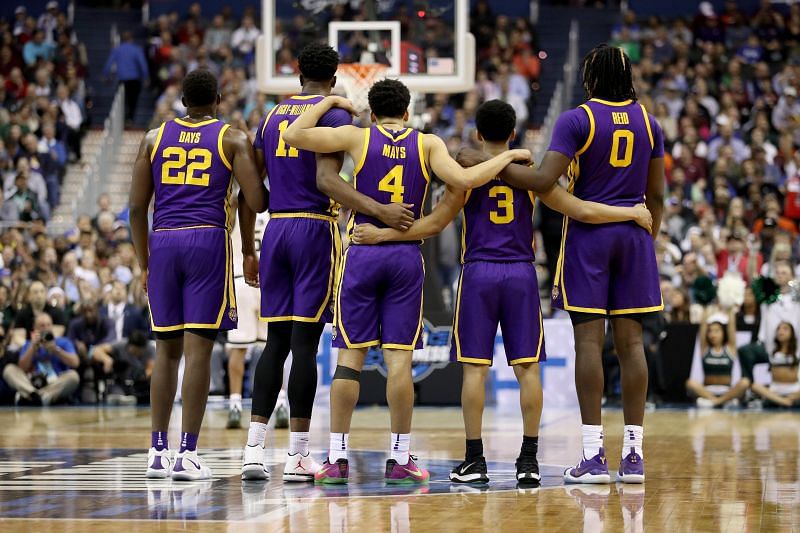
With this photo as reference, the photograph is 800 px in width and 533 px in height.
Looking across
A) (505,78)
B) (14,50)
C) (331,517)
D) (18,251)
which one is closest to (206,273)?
(331,517)

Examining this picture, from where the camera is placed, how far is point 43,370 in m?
17.1

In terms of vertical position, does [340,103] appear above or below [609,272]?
above

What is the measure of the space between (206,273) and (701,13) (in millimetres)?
21056

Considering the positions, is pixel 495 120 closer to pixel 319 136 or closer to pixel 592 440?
pixel 319 136

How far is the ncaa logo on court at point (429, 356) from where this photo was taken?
1597cm

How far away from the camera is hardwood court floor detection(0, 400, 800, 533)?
683 centimetres

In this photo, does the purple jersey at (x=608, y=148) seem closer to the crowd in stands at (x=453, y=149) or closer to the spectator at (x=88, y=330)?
the crowd in stands at (x=453, y=149)

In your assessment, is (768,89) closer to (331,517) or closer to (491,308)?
(491,308)

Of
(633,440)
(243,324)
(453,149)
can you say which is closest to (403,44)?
(453,149)

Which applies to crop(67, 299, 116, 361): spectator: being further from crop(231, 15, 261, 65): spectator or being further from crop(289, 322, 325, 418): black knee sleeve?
crop(231, 15, 261, 65): spectator

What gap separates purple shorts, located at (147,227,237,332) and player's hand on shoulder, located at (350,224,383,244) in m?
0.96

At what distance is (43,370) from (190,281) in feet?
29.8

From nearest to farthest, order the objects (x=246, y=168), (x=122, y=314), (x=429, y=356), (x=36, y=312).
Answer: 1. (x=246, y=168)
2. (x=429, y=356)
3. (x=36, y=312)
4. (x=122, y=314)

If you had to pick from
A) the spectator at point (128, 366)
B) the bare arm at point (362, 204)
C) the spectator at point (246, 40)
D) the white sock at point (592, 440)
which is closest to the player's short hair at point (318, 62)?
the bare arm at point (362, 204)
